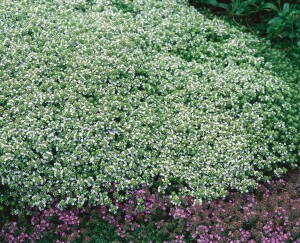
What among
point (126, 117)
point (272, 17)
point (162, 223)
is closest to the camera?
point (162, 223)

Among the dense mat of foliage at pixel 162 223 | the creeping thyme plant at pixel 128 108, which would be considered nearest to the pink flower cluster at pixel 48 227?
the dense mat of foliage at pixel 162 223

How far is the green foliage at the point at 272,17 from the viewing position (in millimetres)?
6105

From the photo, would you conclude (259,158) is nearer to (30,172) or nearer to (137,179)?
(137,179)

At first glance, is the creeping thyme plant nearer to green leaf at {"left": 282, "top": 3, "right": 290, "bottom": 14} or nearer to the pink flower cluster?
the pink flower cluster

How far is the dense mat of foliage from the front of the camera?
4477mm

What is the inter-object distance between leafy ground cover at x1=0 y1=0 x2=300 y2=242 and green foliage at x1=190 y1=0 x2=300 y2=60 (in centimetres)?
60

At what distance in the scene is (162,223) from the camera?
180 inches

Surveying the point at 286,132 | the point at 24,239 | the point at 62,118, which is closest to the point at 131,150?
the point at 62,118

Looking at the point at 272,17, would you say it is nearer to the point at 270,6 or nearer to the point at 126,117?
the point at 270,6

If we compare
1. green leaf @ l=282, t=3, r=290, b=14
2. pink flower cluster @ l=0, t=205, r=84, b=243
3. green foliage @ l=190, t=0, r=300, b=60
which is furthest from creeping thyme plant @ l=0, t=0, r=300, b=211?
green leaf @ l=282, t=3, r=290, b=14

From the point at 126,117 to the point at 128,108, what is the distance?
0.37ft

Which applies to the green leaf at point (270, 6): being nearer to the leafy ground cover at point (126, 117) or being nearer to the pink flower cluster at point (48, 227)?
the leafy ground cover at point (126, 117)

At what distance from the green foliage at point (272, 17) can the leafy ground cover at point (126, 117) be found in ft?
1.97

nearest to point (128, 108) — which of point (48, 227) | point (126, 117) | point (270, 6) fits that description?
point (126, 117)
